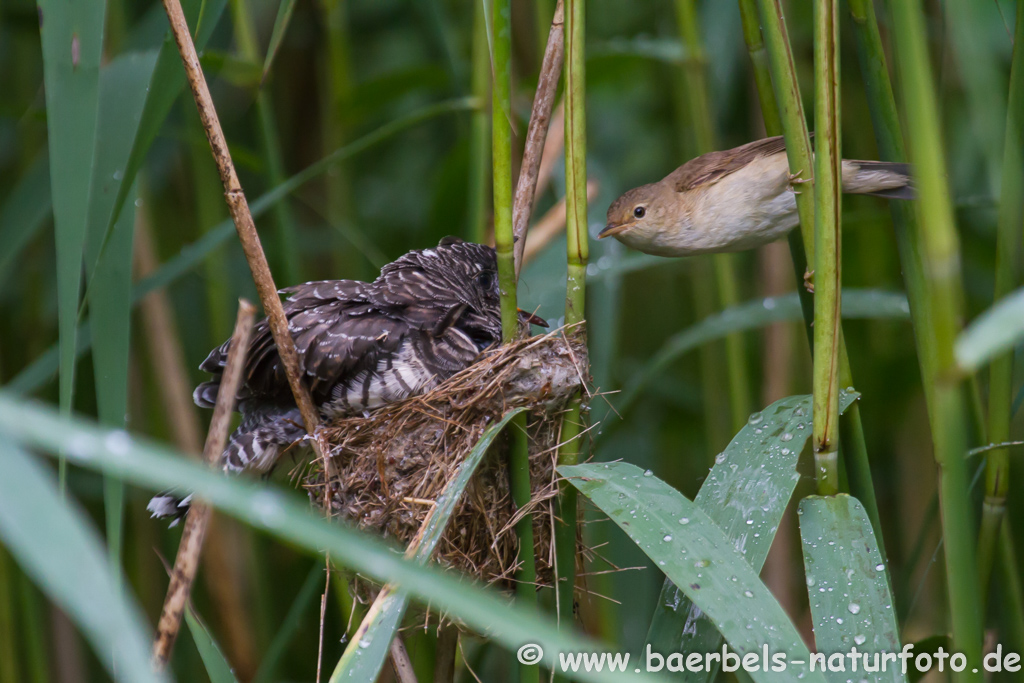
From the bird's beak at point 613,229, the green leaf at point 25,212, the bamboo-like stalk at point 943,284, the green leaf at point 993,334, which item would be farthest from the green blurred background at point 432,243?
the green leaf at point 993,334

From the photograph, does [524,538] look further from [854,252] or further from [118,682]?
[854,252]

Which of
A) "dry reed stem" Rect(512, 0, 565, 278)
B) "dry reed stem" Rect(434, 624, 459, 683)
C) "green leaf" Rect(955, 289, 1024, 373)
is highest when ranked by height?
"dry reed stem" Rect(512, 0, 565, 278)

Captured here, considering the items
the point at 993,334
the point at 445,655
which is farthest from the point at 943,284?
the point at 445,655

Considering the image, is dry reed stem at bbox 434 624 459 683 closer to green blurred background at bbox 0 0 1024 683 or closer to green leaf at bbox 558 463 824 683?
green blurred background at bbox 0 0 1024 683

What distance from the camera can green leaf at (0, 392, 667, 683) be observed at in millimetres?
499

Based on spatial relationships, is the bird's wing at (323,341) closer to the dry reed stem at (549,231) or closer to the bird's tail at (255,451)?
the bird's tail at (255,451)

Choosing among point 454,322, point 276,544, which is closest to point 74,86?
point 454,322

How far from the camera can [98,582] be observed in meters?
0.47

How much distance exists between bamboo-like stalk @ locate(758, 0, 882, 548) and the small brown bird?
14 centimetres

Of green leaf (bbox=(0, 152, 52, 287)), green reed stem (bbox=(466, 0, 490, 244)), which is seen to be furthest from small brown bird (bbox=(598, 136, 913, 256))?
green leaf (bbox=(0, 152, 52, 287))

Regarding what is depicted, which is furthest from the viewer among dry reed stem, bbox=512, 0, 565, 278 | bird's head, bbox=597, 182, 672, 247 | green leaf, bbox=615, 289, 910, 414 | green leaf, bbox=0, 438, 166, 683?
green leaf, bbox=615, 289, 910, 414

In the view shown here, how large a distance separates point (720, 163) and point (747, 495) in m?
0.65

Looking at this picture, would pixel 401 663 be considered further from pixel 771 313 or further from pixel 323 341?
pixel 771 313

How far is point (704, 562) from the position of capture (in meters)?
0.93
